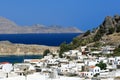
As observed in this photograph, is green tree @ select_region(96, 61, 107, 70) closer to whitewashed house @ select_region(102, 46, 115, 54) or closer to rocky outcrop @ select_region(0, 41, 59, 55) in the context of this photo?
whitewashed house @ select_region(102, 46, 115, 54)

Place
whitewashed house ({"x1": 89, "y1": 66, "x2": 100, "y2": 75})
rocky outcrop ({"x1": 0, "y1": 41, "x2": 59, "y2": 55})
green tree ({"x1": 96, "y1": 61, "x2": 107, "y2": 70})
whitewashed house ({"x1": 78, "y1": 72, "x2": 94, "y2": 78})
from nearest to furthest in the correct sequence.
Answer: whitewashed house ({"x1": 78, "y1": 72, "x2": 94, "y2": 78}) < whitewashed house ({"x1": 89, "y1": 66, "x2": 100, "y2": 75}) < green tree ({"x1": 96, "y1": 61, "x2": 107, "y2": 70}) < rocky outcrop ({"x1": 0, "y1": 41, "x2": 59, "y2": 55})

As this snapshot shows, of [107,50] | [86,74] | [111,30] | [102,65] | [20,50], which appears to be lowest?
[86,74]

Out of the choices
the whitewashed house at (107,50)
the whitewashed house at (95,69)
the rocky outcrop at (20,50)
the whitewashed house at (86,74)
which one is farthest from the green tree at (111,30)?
the rocky outcrop at (20,50)

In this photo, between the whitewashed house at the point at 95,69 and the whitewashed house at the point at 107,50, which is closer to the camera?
the whitewashed house at the point at 95,69

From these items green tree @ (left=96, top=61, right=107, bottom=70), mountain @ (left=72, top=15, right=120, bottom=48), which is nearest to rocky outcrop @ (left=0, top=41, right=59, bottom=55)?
mountain @ (left=72, top=15, right=120, bottom=48)

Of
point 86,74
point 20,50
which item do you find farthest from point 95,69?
point 20,50

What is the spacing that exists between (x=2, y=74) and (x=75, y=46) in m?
30.0

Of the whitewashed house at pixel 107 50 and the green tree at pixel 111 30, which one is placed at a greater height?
the green tree at pixel 111 30

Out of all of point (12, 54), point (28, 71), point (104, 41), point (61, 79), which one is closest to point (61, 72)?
point (28, 71)

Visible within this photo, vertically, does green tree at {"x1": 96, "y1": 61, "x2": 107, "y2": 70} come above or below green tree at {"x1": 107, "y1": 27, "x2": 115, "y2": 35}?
below

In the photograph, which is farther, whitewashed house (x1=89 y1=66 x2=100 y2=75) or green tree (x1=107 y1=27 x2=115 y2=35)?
green tree (x1=107 y1=27 x2=115 y2=35)

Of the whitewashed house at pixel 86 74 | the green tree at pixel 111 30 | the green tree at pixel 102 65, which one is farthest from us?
the green tree at pixel 111 30

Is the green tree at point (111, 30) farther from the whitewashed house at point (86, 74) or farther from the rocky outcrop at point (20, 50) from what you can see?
the rocky outcrop at point (20, 50)

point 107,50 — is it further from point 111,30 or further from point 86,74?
point 111,30
